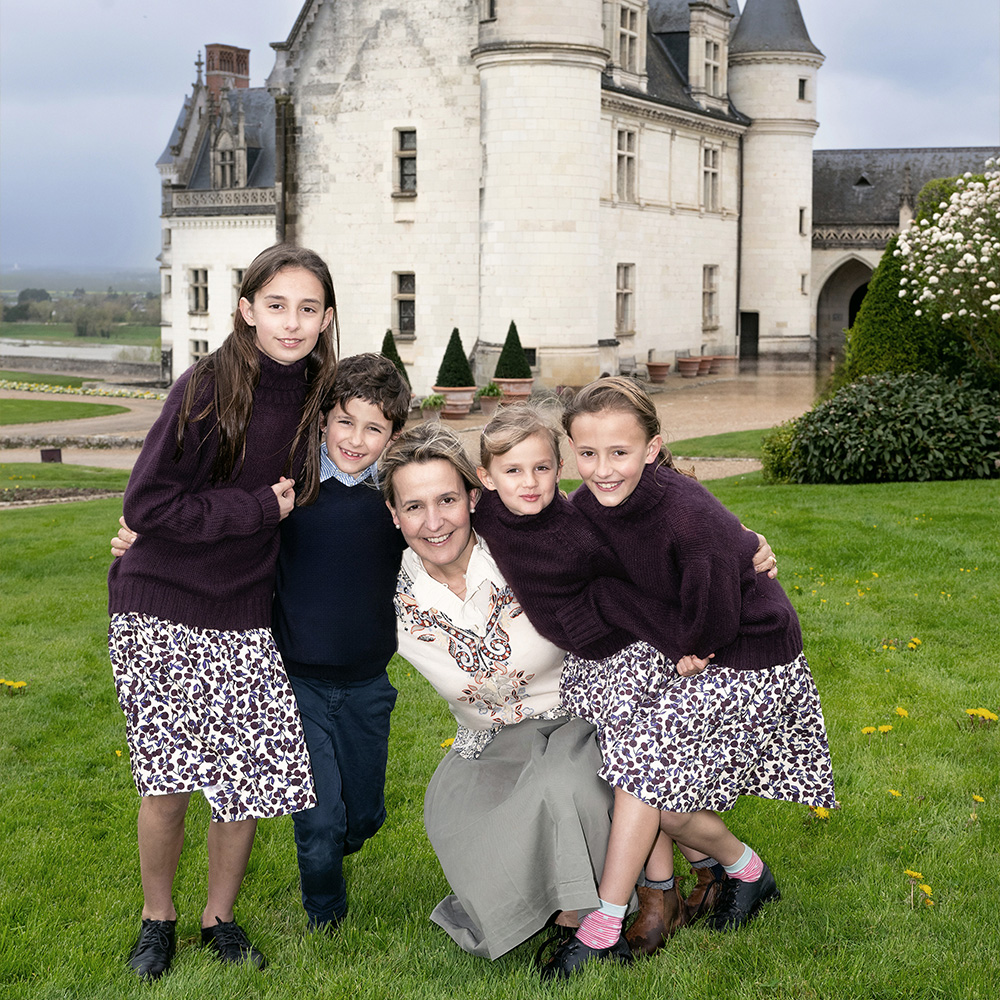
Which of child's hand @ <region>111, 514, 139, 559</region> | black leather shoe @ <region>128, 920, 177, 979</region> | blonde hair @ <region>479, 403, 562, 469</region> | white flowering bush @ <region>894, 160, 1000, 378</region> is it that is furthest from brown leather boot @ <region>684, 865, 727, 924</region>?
white flowering bush @ <region>894, 160, 1000, 378</region>

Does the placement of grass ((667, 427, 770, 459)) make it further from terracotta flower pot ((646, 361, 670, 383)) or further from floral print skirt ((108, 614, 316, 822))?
floral print skirt ((108, 614, 316, 822))

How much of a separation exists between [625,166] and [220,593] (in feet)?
84.3

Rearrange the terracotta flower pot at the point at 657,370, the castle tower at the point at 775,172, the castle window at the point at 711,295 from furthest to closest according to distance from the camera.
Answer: the castle tower at the point at 775,172
the castle window at the point at 711,295
the terracotta flower pot at the point at 657,370

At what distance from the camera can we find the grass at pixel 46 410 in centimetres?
2796

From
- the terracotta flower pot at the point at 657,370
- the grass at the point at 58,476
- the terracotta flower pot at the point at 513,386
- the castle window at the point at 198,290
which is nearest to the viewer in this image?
the grass at the point at 58,476

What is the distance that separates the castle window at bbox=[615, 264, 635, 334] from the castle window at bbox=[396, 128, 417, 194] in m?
5.36

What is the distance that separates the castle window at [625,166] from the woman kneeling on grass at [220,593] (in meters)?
24.8

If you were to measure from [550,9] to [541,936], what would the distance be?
73.7 feet

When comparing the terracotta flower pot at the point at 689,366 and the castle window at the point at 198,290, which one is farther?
the castle window at the point at 198,290

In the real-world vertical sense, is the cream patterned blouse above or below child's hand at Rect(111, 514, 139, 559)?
below

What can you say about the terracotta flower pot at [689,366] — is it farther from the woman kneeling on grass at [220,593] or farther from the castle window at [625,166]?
the woman kneeling on grass at [220,593]

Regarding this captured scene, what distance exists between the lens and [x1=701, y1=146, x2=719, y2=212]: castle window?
31188 mm

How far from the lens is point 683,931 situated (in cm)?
357

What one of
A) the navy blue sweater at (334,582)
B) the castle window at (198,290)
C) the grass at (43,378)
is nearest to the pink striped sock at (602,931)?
the navy blue sweater at (334,582)
